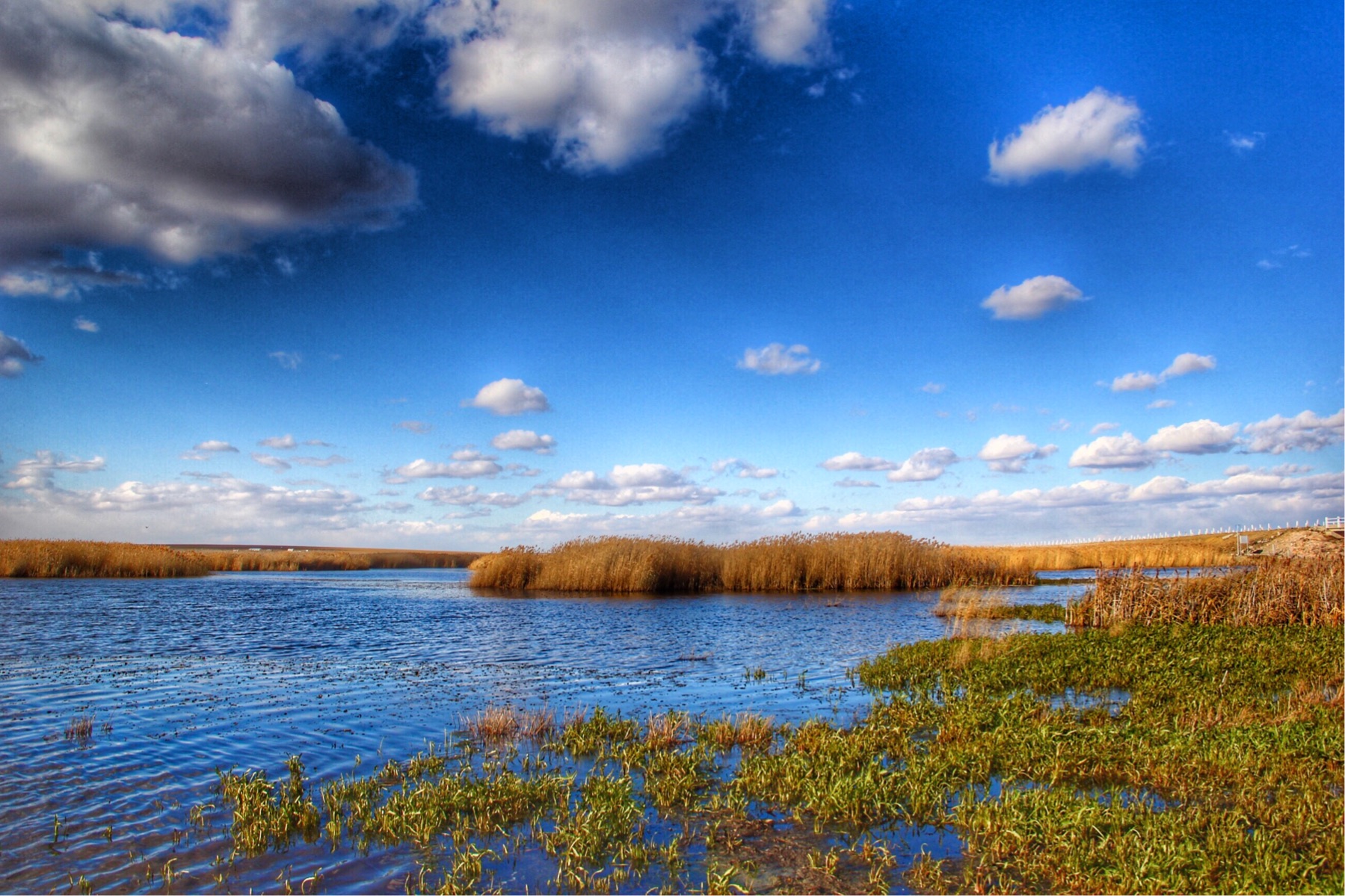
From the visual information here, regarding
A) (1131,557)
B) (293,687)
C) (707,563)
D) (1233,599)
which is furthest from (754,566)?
(1131,557)

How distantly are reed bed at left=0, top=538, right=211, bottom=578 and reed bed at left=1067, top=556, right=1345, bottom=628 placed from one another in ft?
184

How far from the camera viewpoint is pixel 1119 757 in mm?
8961

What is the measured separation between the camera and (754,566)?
44.2 metres

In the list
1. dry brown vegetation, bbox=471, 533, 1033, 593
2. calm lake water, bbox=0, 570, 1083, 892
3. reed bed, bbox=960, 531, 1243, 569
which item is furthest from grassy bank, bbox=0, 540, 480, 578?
reed bed, bbox=960, 531, 1243, 569

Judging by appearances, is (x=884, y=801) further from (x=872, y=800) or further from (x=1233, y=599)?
(x=1233, y=599)

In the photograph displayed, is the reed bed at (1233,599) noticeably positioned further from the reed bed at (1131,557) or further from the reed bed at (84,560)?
the reed bed at (84,560)

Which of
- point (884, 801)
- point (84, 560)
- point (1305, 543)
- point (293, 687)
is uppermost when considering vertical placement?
point (1305, 543)

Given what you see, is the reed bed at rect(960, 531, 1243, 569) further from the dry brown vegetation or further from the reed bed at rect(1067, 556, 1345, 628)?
the reed bed at rect(1067, 556, 1345, 628)

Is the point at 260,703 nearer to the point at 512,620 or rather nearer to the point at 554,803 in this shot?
the point at 554,803

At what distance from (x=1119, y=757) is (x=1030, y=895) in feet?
13.0

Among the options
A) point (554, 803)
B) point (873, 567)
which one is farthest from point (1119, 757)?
point (873, 567)

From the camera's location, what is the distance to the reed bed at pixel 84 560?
4678 centimetres

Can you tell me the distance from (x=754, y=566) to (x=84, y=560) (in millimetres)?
42433

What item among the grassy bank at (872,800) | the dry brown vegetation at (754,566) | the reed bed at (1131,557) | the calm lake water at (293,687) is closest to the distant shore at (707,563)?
the dry brown vegetation at (754,566)
